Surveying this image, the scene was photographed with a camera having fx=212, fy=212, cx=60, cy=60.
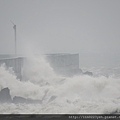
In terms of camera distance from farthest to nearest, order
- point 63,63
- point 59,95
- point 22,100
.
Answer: point 63,63, point 59,95, point 22,100

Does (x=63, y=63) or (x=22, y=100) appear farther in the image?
(x=63, y=63)

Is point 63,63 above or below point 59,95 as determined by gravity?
above

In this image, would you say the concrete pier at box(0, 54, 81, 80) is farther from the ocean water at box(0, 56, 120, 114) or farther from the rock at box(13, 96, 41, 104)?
the rock at box(13, 96, 41, 104)

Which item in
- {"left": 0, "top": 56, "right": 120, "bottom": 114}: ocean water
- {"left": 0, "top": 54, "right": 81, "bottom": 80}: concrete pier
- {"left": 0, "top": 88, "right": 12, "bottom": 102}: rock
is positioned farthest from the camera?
{"left": 0, "top": 54, "right": 81, "bottom": 80}: concrete pier

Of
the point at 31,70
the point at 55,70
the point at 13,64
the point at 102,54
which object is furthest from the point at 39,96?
the point at 102,54

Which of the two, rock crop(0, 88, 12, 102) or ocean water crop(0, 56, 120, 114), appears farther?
rock crop(0, 88, 12, 102)

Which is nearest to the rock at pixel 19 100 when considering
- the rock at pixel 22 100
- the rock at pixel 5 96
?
the rock at pixel 22 100

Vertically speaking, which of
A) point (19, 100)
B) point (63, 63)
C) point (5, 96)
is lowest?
point (19, 100)

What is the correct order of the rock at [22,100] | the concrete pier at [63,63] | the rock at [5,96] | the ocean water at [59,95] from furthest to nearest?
the concrete pier at [63,63], the rock at [5,96], the rock at [22,100], the ocean water at [59,95]

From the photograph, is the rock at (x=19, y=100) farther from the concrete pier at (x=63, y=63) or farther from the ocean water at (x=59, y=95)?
the concrete pier at (x=63, y=63)

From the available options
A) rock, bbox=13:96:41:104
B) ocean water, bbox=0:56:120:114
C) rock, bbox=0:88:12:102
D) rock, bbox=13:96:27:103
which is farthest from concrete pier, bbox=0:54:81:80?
rock, bbox=13:96:41:104

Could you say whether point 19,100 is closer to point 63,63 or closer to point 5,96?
point 5,96

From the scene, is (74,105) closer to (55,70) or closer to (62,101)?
(62,101)

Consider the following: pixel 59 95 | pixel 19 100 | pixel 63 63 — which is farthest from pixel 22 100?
pixel 63 63
